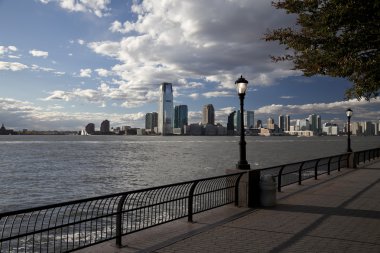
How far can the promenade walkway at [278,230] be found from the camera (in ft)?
26.2

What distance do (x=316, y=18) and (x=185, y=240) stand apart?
7445 millimetres

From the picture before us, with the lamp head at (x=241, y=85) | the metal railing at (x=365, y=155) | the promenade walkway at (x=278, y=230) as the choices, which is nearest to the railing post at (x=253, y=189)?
the promenade walkway at (x=278, y=230)

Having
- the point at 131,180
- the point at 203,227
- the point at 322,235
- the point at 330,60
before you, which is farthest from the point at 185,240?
the point at 131,180

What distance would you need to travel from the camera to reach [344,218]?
10.7 meters

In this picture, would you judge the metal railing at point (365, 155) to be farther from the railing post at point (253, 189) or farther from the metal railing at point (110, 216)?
the railing post at point (253, 189)

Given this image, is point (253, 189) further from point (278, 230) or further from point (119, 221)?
point (119, 221)

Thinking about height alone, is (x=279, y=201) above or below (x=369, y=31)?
below

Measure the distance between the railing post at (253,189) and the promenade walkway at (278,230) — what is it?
0.54 metres

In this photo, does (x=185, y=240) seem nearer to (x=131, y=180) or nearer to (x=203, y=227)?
(x=203, y=227)

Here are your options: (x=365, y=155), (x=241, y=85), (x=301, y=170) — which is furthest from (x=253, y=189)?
(x=365, y=155)

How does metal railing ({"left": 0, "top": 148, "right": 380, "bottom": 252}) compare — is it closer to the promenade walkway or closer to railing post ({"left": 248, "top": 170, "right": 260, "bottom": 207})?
railing post ({"left": 248, "top": 170, "right": 260, "bottom": 207})

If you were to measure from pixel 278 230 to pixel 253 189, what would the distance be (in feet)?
10.0

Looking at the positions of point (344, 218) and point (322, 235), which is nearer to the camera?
point (322, 235)

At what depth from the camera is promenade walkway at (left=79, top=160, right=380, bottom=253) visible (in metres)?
8.00
